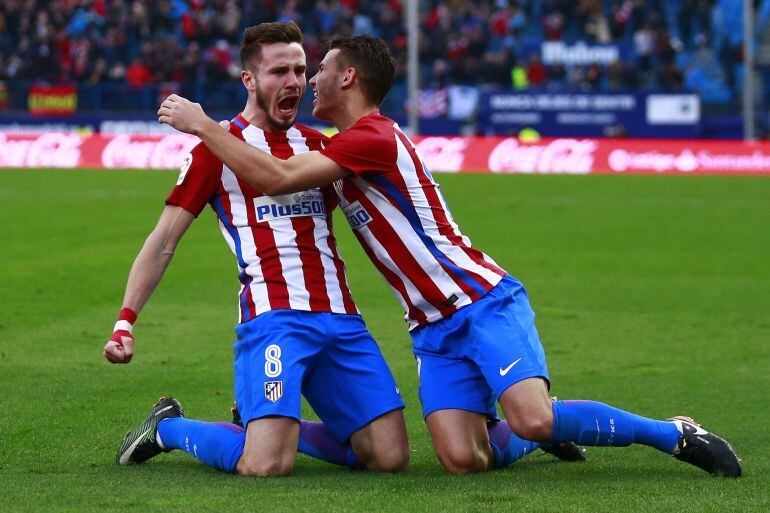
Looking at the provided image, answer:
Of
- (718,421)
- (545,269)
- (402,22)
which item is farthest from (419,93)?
(718,421)

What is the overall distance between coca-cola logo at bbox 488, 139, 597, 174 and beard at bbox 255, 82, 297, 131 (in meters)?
21.7

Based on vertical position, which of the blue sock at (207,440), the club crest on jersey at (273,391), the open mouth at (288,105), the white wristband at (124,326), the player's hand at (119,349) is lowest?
the blue sock at (207,440)

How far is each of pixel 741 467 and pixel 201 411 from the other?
2.95 meters

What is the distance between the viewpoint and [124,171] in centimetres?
2702

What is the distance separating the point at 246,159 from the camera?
556cm

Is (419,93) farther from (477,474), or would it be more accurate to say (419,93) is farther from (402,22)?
(477,474)

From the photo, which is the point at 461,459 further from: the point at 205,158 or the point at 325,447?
the point at 205,158

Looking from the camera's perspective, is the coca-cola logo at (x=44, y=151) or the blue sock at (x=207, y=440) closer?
the blue sock at (x=207, y=440)

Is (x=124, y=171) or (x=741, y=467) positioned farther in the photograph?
(x=124, y=171)

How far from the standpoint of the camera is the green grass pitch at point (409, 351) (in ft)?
17.1

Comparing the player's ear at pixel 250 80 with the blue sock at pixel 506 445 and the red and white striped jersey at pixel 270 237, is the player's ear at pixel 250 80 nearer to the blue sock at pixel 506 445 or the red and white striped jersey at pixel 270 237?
the red and white striped jersey at pixel 270 237

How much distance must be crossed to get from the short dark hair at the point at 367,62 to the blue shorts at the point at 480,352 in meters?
1.05

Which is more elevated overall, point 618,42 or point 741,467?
point 618,42

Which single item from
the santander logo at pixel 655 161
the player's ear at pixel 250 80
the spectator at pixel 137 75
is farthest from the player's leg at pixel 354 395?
the spectator at pixel 137 75
